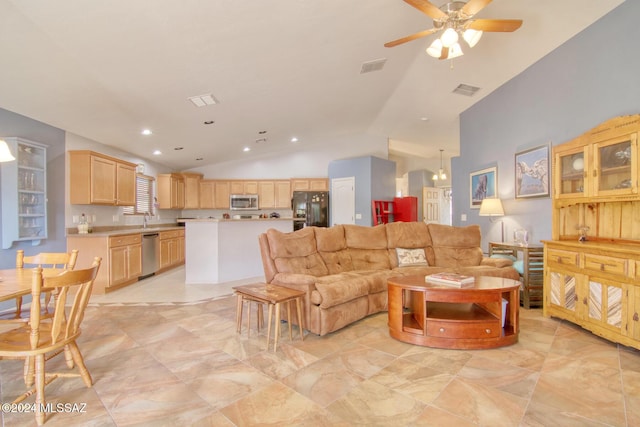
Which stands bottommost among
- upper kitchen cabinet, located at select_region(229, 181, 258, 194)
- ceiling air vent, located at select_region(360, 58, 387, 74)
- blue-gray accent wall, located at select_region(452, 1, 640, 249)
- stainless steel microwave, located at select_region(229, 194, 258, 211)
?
stainless steel microwave, located at select_region(229, 194, 258, 211)

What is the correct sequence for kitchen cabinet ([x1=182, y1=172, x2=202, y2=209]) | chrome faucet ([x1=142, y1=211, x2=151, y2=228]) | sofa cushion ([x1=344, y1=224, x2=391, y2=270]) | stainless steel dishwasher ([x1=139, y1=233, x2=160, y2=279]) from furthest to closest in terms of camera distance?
kitchen cabinet ([x1=182, y1=172, x2=202, y2=209]) < chrome faucet ([x1=142, y1=211, x2=151, y2=228]) < stainless steel dishwasher ([x1=139, y1=233, x2=160, y2=279]) < sofa cushion ([x1=344, y1=224, x2=391, y2=270])

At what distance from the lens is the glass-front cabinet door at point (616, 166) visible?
2.65 m

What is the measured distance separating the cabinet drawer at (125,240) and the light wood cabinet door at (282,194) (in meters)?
3.73

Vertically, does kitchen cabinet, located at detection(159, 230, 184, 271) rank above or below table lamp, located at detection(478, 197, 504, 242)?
below

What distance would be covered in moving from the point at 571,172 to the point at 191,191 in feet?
26.1

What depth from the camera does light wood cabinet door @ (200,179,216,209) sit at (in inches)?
337

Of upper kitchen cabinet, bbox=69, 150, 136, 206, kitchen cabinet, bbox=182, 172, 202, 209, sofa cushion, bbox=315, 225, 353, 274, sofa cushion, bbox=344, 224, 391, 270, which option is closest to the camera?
sofa cushion, bbox=315, 225, 353, 274

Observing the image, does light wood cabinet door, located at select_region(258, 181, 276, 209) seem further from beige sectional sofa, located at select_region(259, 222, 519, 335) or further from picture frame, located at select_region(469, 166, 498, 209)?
picture frame, located at select_region(469, 166, 498, 209)

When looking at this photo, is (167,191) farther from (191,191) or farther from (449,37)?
(449,37)

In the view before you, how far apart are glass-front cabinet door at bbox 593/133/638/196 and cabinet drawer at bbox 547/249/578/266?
0.65 meters

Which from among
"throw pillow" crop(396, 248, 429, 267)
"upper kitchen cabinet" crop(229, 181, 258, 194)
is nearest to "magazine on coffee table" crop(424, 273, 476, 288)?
"throw pillow" crop(396, 248, 429, 267)

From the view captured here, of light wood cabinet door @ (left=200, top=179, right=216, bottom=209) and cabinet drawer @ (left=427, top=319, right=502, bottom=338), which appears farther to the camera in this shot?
light wood cabinet door @ (left=200, top=179, right=216, bottom=209)

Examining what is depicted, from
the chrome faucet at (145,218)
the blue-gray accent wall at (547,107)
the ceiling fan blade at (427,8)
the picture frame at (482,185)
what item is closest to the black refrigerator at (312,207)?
the blue-gray accent wall at (547,107)

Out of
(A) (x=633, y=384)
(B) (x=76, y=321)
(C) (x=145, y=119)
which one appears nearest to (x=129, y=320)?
(B) (x=76, y=321)
